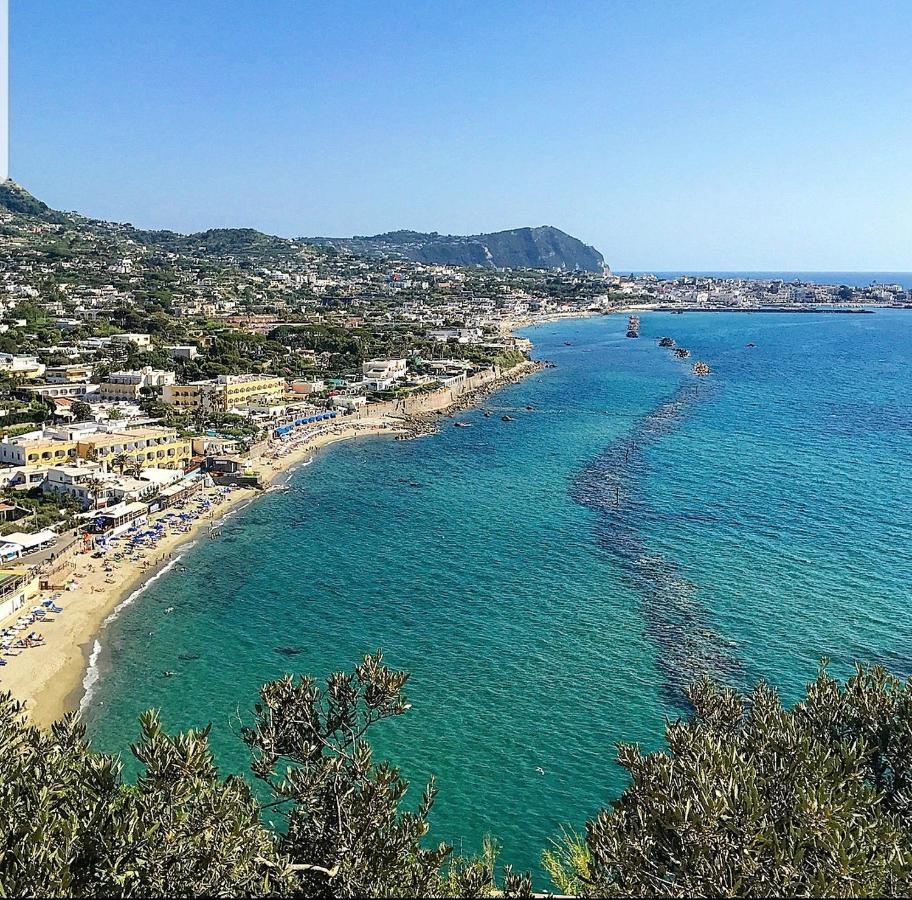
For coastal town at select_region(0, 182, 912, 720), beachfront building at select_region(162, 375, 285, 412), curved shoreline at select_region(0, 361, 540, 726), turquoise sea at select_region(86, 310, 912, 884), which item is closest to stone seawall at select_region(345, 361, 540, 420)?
coastal town at select_region(0, 182, 912, 720)

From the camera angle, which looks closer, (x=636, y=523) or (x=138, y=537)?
(x=138, y=537)

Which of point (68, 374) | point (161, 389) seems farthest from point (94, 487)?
point (68, 374)

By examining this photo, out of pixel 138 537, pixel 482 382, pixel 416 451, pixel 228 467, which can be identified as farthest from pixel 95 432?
pixel 482 382

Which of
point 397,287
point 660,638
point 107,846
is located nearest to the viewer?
point 107,846

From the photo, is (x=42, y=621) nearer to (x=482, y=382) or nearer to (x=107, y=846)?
(x=107, y=846)

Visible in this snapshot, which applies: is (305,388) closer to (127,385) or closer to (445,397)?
(445,397)

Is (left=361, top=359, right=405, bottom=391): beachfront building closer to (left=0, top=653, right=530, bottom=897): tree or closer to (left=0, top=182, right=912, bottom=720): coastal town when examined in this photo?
(left=0, top=182, right=912, bottom=720): coastal town

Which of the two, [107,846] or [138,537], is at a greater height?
[107,846]
